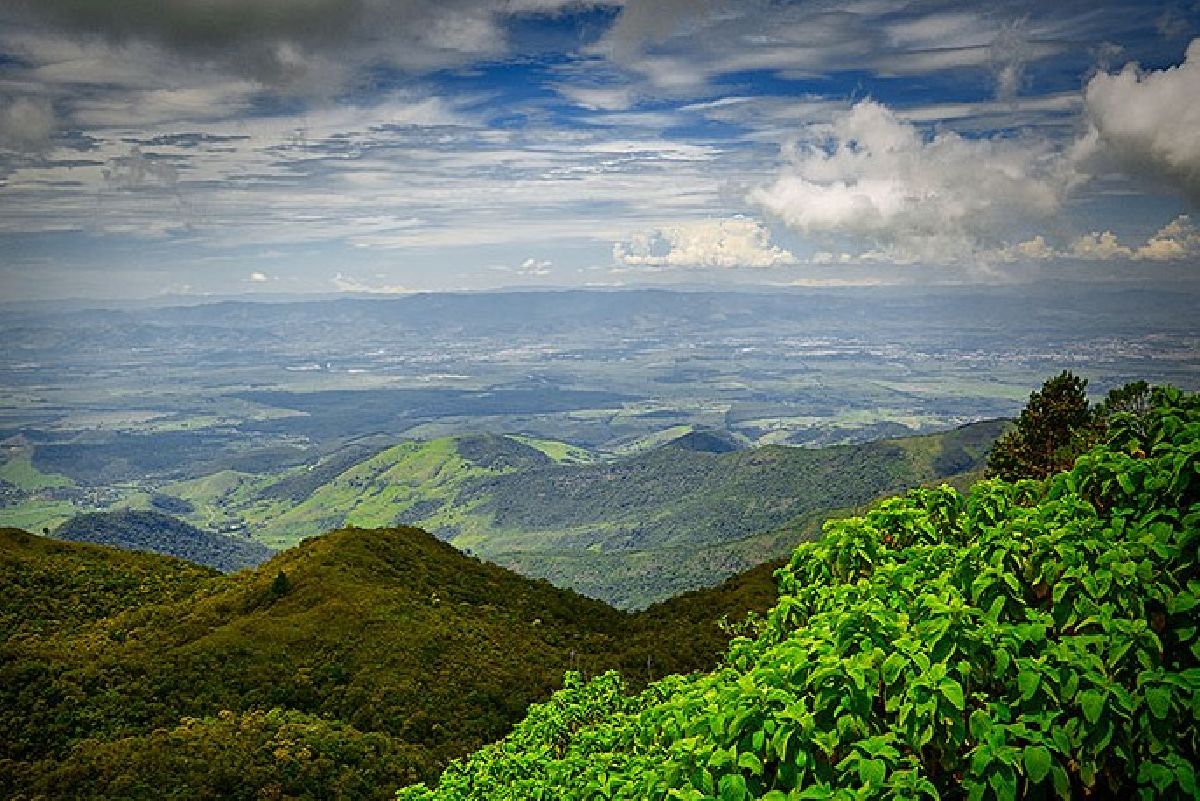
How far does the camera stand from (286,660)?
59.3 m

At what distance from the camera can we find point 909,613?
725cm

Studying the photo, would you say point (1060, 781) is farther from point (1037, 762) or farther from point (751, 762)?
point (751, 762)

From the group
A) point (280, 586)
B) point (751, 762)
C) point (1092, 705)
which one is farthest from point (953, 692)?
point (280, 586)

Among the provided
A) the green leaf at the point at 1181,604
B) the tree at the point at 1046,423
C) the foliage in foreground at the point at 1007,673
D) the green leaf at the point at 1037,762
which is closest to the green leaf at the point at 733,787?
the foliage in foreground at the point at 1007,673

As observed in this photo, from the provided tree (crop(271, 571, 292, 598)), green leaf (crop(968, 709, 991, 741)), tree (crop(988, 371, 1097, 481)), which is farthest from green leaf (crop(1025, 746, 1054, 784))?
tree (crop(271, 571, 292, 598))

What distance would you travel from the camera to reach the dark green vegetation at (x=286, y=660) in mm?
44188

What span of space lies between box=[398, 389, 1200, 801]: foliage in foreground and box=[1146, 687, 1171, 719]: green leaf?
1 cm

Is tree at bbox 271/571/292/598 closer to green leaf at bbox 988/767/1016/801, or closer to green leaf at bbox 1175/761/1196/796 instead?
green leaf at bbox 988/767/1016/801

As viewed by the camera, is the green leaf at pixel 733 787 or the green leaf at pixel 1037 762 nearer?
the green leaf at pixel 1037 762

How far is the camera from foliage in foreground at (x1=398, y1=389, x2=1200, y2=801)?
5531 millimetres

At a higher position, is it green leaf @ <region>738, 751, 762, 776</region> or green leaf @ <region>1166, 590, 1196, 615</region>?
green leaf @ <region>1166, 590, 1196, 615</region>

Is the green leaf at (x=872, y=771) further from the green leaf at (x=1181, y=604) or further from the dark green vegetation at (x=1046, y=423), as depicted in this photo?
the dark green vegetation at (x=1046, y=423)

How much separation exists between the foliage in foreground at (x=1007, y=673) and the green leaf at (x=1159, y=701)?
0.01 metres

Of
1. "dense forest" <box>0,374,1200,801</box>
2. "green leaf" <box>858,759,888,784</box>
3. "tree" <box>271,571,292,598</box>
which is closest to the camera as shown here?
"green leaf" <box>858,759,888,784</box>
